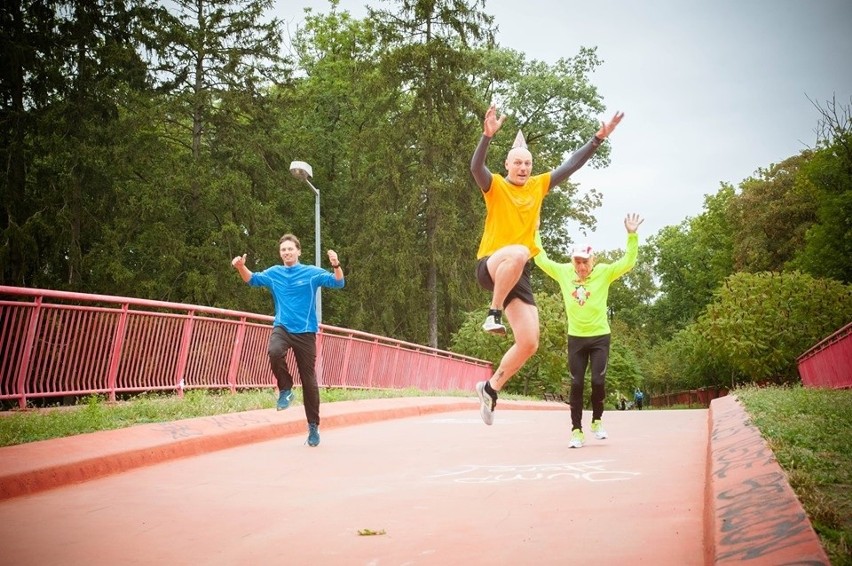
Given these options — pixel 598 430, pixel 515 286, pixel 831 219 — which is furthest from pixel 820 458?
pixel 831 219

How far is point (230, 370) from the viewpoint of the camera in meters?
13.7

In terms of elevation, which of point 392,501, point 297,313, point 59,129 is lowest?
point 392,501

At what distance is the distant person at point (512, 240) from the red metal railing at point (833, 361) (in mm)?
12089

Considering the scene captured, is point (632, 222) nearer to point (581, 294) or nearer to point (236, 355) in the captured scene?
point (581, 294)

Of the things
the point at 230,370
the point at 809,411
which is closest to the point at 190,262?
the point at 230,370

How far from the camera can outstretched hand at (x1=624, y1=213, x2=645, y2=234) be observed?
833 centimetres

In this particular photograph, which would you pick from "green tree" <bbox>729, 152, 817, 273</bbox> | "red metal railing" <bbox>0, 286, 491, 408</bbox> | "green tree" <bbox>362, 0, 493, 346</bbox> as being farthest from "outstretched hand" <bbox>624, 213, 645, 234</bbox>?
"green tree" <bbox>729, 152, 817, 273</bbox>

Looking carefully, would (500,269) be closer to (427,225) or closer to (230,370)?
(230,370)

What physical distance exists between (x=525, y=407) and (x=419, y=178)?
40.0ft

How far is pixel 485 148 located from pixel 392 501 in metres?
2.66

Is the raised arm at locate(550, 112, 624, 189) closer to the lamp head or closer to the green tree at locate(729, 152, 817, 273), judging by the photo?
the lamp head

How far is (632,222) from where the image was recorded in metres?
8.36

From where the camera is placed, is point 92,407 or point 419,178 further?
point 419,178

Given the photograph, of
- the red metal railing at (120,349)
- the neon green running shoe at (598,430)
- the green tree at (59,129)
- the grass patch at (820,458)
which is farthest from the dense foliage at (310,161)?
the grass patch at (820,458)
